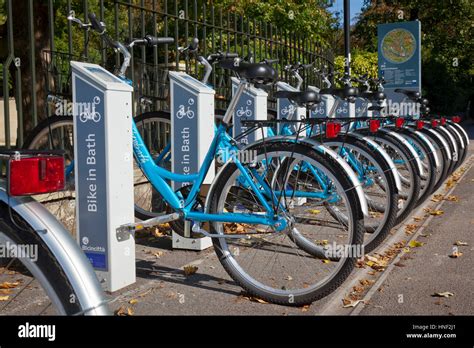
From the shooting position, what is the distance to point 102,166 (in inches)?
154

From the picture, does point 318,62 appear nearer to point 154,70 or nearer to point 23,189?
point 154,70

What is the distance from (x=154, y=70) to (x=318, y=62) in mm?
6026

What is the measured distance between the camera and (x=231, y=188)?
3.86 m

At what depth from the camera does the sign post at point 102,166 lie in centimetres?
389

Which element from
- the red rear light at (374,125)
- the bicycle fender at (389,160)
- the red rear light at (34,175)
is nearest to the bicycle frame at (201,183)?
the bicycle fender at (389,160)

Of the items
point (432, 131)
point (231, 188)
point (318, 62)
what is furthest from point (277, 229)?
point (318, 62)

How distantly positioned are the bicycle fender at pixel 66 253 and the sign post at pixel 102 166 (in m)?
1.79

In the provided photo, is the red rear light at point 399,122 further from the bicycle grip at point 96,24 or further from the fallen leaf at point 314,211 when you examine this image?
the bicycle grip at point 96,24

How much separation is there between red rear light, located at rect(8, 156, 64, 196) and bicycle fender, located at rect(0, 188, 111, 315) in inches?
3.2

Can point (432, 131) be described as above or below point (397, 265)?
above

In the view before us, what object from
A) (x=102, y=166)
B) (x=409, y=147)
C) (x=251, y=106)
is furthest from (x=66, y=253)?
(x=409, y=147)

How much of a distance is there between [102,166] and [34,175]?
1891 mm

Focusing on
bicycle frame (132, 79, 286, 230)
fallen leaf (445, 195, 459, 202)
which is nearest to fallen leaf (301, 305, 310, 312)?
bicycle frame (132, 79, 286, 230)

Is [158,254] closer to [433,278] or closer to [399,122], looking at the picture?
[433,278]
